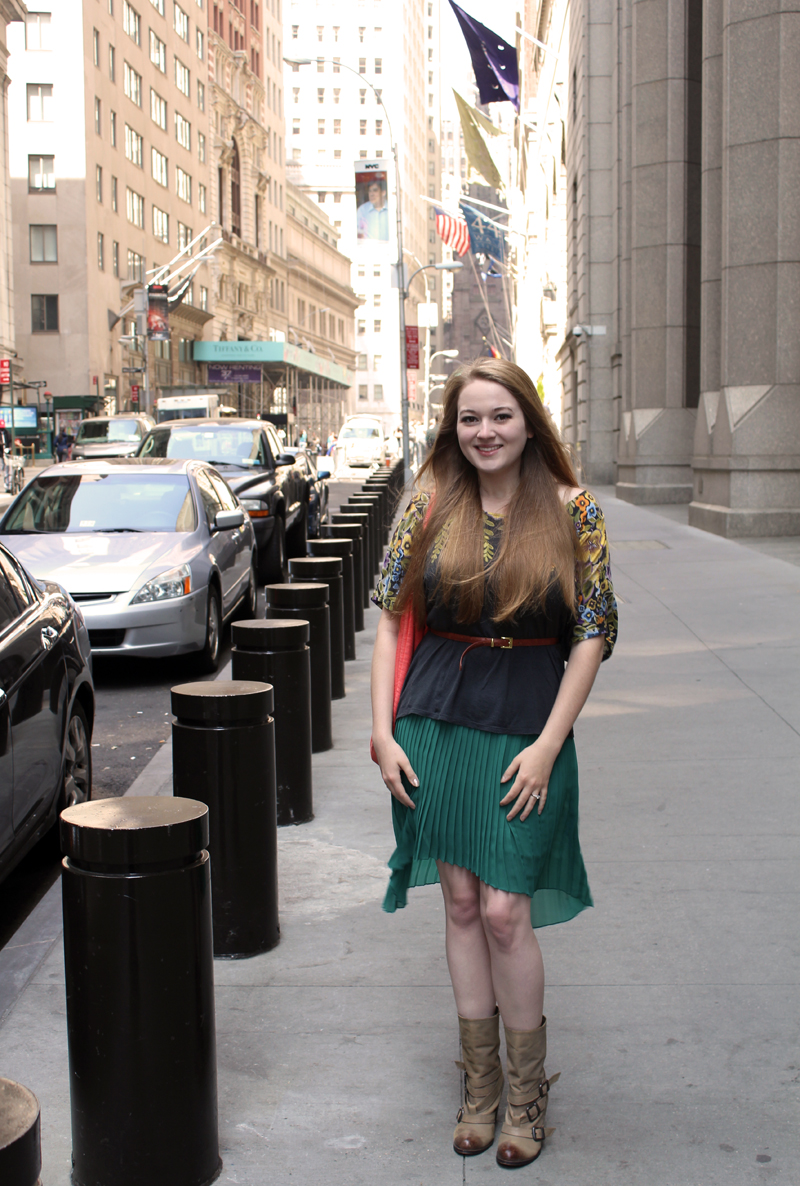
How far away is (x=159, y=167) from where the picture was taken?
233 feet

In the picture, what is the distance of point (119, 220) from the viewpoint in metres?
62.4

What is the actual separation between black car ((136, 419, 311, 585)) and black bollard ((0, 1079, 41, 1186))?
12.3m

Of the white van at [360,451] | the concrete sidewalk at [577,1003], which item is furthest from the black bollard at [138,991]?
the white van at [360,451]

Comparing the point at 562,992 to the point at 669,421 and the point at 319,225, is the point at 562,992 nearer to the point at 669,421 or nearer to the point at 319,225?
the point at 669,421

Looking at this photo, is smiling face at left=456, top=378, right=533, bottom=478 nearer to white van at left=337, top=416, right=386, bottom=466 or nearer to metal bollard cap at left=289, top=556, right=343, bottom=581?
metal bollard cap at left=289, top=556, right=343, bottom=581

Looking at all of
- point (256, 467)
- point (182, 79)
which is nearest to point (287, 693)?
point (256, 467)

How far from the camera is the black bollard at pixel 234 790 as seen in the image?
4.02m

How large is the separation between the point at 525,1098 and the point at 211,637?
685cm

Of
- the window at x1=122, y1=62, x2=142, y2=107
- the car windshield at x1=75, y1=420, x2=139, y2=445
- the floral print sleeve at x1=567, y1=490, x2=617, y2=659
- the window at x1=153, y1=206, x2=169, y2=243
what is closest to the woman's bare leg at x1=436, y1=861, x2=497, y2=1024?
the floral print sleeve at x1=567, y1=490, x2=617, y2=659

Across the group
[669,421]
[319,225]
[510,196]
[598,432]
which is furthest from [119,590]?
[319,225]

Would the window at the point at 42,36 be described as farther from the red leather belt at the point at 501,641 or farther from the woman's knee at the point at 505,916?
the woman's knee at the point at 505,916

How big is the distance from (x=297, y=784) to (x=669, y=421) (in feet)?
61.4

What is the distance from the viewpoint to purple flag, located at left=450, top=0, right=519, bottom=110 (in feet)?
105

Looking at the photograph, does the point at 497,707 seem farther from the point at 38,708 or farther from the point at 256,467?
the point at 256,467
